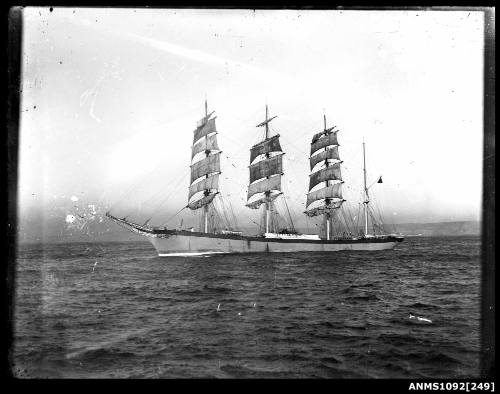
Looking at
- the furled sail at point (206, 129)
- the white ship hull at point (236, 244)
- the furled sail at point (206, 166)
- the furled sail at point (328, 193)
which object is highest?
the furled sail at point (206, 129)

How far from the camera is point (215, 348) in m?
8.87

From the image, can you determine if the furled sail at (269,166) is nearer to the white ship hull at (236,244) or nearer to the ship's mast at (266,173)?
the ship's mast at (266,173)

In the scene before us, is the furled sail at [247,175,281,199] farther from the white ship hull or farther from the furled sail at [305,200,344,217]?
the furled sail at [305,200,344,217]

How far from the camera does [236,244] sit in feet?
151

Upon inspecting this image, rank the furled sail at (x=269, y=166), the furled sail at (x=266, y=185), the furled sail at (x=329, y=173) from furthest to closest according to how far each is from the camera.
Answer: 1. the furled sail at (x=329, y=173)
2. the furled sail at (x=266, y=185)
3. the furled sail at (x=269, y=166)

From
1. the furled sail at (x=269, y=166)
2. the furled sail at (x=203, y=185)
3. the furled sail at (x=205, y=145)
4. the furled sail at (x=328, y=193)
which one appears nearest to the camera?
the furled sail at (x=205, y=145)

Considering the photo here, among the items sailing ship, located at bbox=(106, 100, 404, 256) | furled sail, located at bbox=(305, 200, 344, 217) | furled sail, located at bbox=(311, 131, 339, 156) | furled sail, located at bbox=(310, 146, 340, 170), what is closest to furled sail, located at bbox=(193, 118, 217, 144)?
sailing ship, located at bbox=(106, 100, 404, 256)

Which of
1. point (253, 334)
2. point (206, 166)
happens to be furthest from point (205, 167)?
point (253, 334)

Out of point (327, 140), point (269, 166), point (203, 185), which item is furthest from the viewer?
point (327, 140)

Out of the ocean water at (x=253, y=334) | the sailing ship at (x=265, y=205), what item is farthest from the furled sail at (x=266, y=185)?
the ocean water at (x=253, y=334)

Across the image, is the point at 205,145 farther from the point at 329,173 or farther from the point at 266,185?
the point at 329,173

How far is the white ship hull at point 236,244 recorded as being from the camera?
43.2 m

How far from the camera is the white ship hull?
1699 inches
